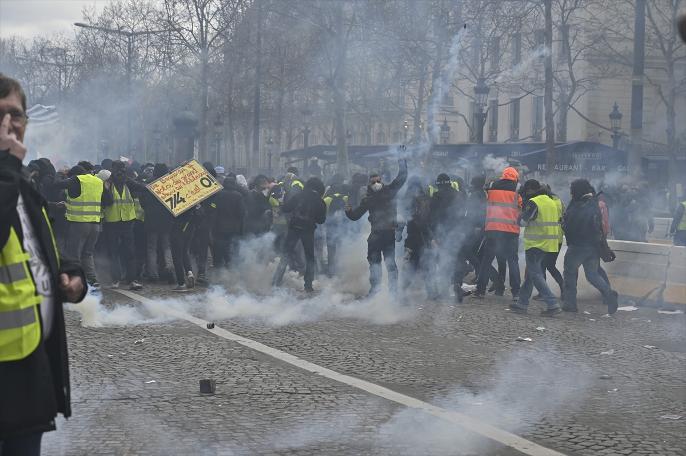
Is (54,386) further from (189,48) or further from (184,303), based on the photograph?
(189,48)

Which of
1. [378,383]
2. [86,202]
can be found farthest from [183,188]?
[378,383]

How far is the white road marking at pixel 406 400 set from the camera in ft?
18.9

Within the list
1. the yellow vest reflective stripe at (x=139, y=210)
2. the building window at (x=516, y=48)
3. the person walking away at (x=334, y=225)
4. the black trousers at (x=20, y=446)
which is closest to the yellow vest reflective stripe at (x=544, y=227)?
the person walking away at (x=334, y=225)

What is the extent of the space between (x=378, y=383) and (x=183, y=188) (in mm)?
7560

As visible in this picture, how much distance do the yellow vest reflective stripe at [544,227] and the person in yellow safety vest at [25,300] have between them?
9674mm

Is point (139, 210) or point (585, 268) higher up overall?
point (139, 210)

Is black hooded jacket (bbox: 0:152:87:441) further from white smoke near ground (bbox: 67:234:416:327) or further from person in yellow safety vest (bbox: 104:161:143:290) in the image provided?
person in yellow safety vest (bbox: 104:161:143:290)

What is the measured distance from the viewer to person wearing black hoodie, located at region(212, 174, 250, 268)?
15070 mm

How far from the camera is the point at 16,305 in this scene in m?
3.08

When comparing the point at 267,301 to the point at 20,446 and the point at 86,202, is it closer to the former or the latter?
the point at 86,202

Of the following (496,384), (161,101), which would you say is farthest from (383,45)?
(161,101)

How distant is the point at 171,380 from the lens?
763cm

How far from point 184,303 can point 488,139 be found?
3418cm

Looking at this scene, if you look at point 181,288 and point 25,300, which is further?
point 181,288
